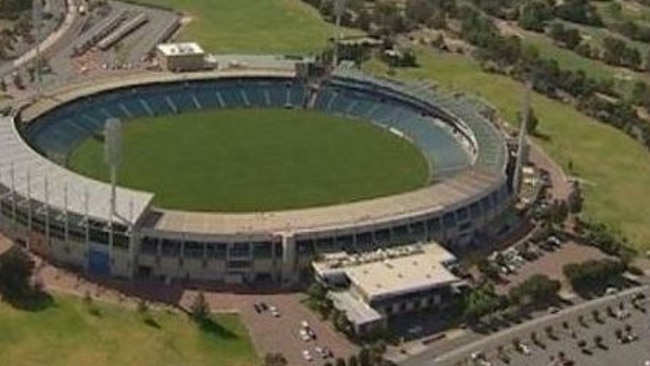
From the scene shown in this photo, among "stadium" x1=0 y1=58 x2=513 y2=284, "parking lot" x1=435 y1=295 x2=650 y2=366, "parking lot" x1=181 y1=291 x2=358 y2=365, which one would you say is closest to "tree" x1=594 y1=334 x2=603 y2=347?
"parking lot" x1=435 y1=295 x2=650 y2=366

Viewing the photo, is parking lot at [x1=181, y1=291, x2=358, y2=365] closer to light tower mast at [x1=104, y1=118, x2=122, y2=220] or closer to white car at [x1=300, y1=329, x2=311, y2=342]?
white car at [x1=300, y1=329, x2=311, y2=342]

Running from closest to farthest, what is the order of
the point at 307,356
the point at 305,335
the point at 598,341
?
the point at 307,356 < the point at 305,335 < the point at 598,341

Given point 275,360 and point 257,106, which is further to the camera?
point 257,106

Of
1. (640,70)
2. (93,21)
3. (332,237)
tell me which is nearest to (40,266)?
(332,237)

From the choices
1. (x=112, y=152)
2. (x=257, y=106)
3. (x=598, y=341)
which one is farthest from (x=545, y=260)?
(x=257, y=106)

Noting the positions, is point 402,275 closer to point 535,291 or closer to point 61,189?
point 535,291

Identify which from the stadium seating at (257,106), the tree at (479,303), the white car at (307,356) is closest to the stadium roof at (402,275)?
the tree at (479,303)
